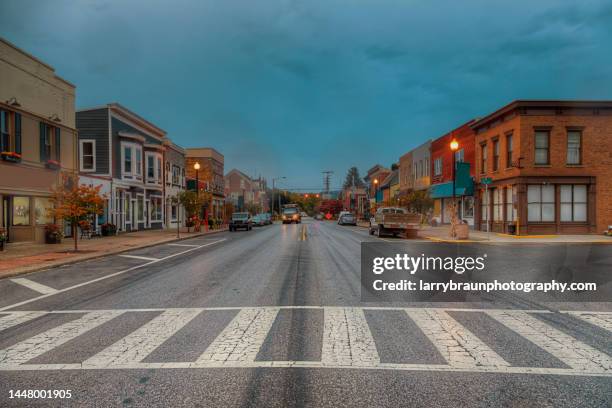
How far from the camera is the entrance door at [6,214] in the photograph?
2123cm

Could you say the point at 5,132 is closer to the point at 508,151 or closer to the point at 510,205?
the point at 508,151

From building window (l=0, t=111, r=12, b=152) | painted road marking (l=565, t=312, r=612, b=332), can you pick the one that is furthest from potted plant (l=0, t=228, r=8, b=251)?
painted road marking (l=565, t=312, r=612, b=332)

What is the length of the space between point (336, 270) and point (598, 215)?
24.1 metres

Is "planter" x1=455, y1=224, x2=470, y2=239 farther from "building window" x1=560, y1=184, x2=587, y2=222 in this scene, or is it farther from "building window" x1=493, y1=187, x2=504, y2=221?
"building window" x1=560, y1=184, x2=587, y2=222

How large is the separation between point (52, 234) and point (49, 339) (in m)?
19.7

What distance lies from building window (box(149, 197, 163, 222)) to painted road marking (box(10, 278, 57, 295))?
29209 millimetres

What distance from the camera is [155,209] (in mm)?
41719

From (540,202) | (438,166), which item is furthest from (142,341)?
(438,166)

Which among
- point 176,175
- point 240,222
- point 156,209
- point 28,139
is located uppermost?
point 28,139

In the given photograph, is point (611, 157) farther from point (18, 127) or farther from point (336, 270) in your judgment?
point (18, 127)

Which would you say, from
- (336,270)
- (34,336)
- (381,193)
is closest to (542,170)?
(336,270)

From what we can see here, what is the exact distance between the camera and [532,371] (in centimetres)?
471

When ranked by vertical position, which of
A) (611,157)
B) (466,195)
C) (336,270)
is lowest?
(336,270)

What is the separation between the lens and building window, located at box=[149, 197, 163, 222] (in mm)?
40625
